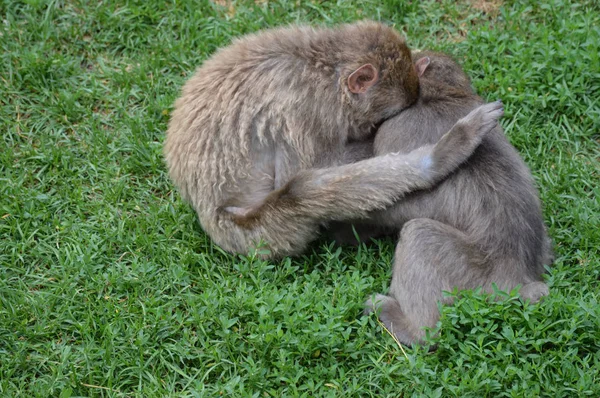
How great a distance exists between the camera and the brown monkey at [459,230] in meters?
5.58

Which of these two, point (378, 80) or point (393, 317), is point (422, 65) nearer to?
point (378, 80)

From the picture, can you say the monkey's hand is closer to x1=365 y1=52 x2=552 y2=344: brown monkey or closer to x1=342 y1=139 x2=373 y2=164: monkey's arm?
x1=365 y1=52 x2=552 y2=344: brown monkey

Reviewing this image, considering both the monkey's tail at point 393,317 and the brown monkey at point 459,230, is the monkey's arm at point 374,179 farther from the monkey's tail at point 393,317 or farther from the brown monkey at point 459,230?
the monkey's tail at point 393,317

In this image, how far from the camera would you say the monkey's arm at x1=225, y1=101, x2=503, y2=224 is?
5855 millimetres

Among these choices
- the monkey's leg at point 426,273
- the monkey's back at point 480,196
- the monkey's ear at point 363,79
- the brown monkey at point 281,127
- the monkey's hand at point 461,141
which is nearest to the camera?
the monkey's leg at point 426,273

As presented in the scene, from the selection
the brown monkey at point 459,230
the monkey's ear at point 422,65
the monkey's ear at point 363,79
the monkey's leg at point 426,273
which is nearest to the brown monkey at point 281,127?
the monkey's ear at point 363,79

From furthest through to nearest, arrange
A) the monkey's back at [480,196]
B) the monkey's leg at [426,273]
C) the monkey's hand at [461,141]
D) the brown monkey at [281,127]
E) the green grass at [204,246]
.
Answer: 1. the brown monkey at [281,127]
2. the monkey's hand at [461,141]
3. the monkey's back at [480,196]
4. the monkey's leg at [426,273]
5. the green grass at [204,246]

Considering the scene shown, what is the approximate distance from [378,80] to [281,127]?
773mm

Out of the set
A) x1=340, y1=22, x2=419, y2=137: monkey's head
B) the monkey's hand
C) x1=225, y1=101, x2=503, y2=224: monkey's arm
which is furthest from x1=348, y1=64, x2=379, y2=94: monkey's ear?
the monkey's hand

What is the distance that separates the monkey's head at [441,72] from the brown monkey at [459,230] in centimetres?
26

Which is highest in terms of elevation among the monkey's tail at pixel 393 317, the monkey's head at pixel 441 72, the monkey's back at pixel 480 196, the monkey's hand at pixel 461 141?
the monkey's head at pixel 441 72

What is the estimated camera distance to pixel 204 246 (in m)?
6.41

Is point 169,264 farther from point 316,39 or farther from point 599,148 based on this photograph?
point 599,148

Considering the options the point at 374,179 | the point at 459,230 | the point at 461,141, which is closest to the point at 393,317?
the point at 459,230
